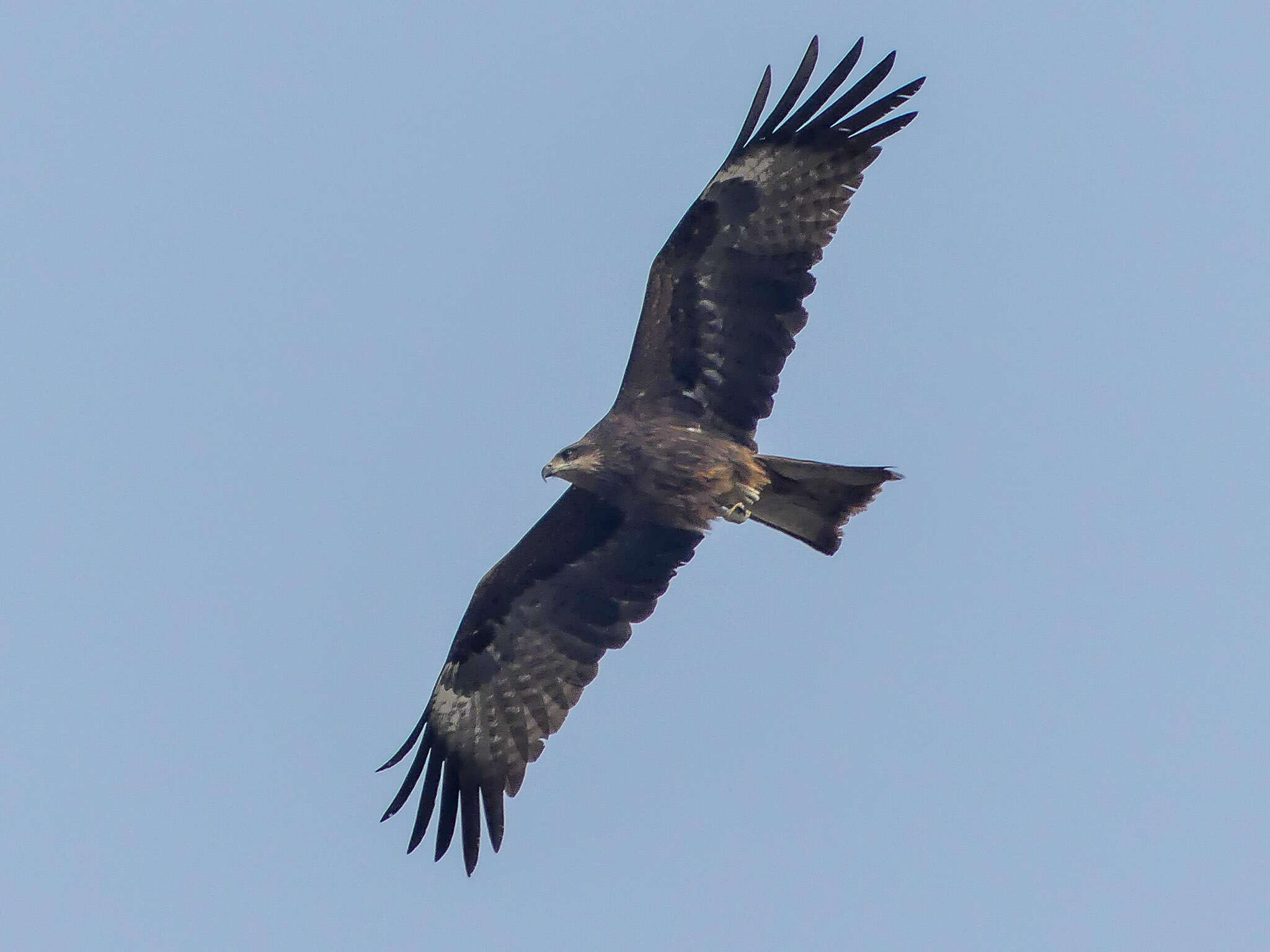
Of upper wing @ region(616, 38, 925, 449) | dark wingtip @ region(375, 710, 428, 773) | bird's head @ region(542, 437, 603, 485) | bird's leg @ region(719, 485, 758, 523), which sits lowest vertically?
dark wingtip @ region(375, 710, 428, 773)

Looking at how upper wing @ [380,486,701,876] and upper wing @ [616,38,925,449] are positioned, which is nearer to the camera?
upper wing @ [616,38,925,449]

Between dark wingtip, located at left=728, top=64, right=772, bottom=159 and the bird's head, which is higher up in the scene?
dark wingtip, located at left=728, top=64, right=772, bottom=159

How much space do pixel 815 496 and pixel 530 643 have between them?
231 cm

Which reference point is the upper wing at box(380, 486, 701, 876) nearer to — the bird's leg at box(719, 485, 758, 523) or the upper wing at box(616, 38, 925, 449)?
the bird's leg at box(719, 485, 758, 523)

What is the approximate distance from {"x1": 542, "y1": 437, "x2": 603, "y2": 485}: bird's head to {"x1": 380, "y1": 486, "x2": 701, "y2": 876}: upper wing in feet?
2.60

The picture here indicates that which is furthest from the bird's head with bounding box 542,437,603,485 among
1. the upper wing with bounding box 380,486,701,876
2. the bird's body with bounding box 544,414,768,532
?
the upper wing with bounding box 380,486,701,876

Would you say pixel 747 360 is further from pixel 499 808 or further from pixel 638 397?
pixel 499 808

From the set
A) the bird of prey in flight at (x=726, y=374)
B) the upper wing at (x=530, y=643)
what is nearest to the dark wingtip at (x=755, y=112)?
the bird of prey in flight at (x=726, y=374)

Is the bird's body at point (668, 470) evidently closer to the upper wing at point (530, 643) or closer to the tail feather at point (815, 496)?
the tail feather at point (815, 496)

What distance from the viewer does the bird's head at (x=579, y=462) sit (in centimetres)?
1205

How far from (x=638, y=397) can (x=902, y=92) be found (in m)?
2.55

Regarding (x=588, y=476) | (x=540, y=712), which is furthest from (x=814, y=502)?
(x=540, y=712)

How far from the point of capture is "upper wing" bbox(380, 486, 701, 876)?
509 inches

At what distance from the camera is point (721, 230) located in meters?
12.2
